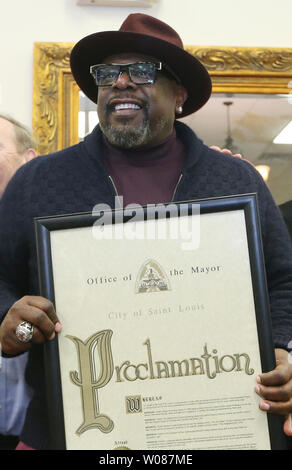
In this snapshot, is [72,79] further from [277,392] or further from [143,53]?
[277,392]

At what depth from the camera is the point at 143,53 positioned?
4.36 feet

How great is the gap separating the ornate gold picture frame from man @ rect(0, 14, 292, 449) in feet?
2.24

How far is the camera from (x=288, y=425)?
96 cm

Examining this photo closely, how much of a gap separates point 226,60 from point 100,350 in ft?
5.16

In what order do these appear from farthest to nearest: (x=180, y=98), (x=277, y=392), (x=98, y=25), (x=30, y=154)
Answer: (x=98, y=25)
(x=30, y=154)
(x=180, y=98)
(x=277, y=392)

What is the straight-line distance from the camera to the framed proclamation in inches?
37.0

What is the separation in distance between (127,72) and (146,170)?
23 centimetres

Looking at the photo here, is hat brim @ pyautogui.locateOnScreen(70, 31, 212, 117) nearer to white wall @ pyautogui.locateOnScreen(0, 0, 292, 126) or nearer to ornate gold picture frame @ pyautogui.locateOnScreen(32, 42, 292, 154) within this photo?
ornate gold picture frame @ pyautogui.locateOnScreen(32, 42, 292, 154)

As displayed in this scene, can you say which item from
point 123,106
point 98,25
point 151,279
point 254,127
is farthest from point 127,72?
point 98,25

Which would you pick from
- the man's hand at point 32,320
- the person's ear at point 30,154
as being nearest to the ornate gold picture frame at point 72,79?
the person's ear at point 30,154

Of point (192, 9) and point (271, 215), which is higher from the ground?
point (192, 9)

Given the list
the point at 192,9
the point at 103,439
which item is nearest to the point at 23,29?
the point at 192,9
